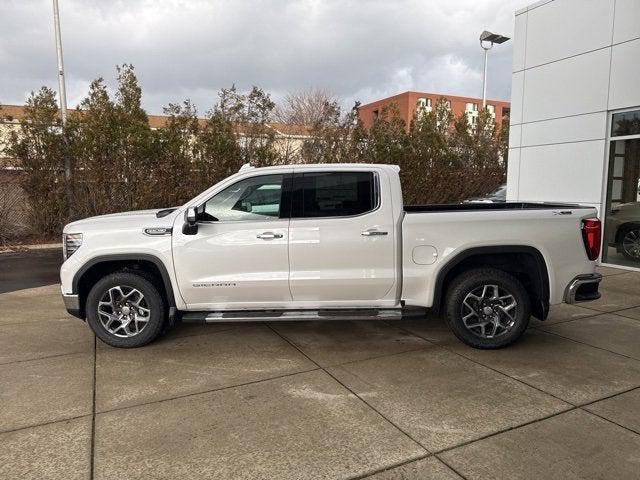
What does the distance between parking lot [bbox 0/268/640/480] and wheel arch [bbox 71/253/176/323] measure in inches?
21.3

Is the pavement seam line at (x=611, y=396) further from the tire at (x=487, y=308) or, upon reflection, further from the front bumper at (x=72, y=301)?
the front bumper at (x=72, y=301)

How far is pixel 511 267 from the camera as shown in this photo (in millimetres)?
4938

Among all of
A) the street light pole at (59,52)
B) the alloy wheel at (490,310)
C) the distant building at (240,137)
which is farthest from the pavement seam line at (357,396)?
the street light pole at (59,52)

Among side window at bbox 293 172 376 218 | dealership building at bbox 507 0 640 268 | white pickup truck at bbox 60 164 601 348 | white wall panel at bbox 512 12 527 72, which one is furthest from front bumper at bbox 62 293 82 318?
white wall panel at bbox 512 12 527 72

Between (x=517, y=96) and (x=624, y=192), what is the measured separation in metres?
3.16

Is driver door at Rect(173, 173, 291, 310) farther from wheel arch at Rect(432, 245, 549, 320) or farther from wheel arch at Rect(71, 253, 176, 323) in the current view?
wheel arch at Rect(432, 245, 549, 320)

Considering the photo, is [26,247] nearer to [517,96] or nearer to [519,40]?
[517,96]

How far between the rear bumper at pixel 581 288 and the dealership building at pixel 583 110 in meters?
5.00

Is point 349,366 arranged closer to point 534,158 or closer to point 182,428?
point 182,428

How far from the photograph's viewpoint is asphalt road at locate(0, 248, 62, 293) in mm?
8523

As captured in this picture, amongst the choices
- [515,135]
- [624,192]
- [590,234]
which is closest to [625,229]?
[624,192]

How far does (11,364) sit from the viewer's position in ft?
15.0

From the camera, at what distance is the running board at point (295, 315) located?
4750mm

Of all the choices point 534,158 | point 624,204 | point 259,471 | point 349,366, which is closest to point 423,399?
point 349,366
